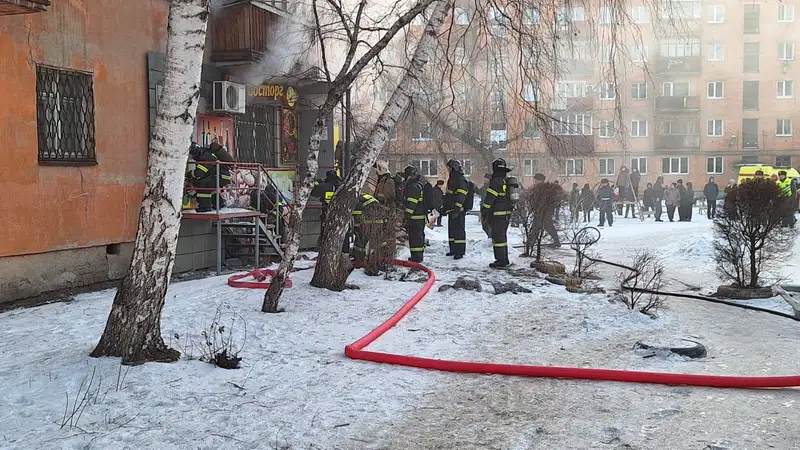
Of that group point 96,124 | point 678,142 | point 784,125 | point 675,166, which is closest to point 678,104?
point 678,142

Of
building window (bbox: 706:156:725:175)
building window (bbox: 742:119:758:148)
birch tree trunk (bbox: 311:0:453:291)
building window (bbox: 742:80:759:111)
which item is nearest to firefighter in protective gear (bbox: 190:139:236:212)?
birch tree trunk (bbox: 311:0:453:291)

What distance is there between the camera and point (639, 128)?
5012 cm

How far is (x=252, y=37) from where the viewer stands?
12148 mm

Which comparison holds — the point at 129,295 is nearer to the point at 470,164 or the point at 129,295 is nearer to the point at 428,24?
the point at 428,24

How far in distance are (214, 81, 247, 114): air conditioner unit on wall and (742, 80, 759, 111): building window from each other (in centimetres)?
4490

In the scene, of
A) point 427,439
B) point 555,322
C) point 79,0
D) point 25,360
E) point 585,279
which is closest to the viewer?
point 427,439

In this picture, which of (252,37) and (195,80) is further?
(252,37)

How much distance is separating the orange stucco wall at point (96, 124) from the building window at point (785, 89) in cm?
4820

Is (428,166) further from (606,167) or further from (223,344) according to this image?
(223,344)

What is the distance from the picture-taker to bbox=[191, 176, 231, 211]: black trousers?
11.0 m

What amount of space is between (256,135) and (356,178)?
5.87m

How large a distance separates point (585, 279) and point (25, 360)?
7808mm

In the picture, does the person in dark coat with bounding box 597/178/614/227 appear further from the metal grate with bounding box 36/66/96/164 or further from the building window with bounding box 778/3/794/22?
the building window with bounding box 778/3/794/22

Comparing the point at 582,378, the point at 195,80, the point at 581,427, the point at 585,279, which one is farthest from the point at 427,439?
the point at 585,279
